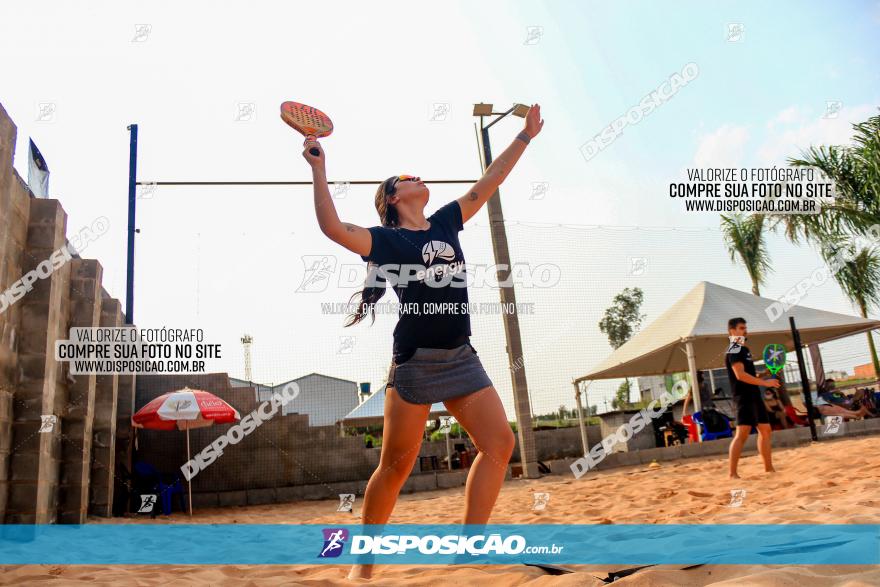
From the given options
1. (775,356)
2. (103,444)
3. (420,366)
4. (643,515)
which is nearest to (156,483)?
(103,444)

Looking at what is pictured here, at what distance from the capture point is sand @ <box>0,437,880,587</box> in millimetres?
1870

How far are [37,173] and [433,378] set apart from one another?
→ 187 inches

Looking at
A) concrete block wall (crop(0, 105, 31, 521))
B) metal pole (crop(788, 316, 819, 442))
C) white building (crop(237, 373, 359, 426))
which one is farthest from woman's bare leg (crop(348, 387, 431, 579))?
metal pole (crop(788, 316, 819, 442))

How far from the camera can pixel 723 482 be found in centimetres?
524

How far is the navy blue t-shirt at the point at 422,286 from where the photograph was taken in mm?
2502

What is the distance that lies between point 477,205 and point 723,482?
375 cm

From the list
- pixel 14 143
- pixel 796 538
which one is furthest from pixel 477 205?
pixel 14 143

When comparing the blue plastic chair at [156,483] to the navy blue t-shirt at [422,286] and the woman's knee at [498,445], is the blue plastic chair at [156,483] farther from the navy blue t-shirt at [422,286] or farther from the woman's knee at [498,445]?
the woman's knee at [498,445]

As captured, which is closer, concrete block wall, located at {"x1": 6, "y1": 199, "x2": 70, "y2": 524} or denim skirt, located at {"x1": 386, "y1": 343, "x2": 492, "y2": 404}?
denim skirt, located at {"x1": 386, "y1": 343, "x2": 492, "y2": 404}

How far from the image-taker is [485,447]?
7.98 feet

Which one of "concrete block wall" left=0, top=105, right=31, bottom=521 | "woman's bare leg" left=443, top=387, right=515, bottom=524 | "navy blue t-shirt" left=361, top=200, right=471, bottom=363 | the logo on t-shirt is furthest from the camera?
"concrete block wall" left=0, top=105, right=31, bottom=521

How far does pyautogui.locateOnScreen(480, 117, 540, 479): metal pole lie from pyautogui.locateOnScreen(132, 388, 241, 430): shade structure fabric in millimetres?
3720

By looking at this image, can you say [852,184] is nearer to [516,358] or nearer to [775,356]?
[775,356]

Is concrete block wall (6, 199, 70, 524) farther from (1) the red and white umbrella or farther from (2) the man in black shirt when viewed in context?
(2) the man in black shirt
